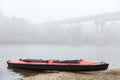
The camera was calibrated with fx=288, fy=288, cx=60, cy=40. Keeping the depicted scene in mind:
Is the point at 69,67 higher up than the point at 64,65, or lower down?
lower down

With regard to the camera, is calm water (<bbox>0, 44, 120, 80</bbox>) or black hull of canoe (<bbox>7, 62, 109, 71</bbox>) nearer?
black hull of canoe (<bbox>7, 62, 109, 71</bbox>)

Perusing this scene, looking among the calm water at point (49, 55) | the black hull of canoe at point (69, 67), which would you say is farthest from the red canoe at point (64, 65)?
the calm water at point (49, 55)

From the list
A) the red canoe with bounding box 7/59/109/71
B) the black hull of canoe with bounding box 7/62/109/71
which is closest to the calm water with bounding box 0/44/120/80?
the red canoe with bounding box 7/59/109/71

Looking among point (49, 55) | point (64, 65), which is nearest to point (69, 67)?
point (64, 65)

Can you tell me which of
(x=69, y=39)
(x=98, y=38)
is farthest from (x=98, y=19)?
(x=69, y=39)

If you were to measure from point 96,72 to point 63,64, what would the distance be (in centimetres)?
287

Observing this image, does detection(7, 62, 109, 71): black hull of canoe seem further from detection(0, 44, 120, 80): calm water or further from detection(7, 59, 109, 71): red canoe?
detection(0, 44, 120, 80): calm water

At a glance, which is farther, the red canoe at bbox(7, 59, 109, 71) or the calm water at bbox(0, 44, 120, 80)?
the calm water at bbox(0, 44, 120, 80)

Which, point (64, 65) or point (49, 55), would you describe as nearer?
point (64, 65)

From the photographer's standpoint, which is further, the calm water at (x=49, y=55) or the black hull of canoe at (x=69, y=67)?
the calm water at (x=49, y=55)

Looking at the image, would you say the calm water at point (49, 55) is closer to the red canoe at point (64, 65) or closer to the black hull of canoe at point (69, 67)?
the red canoe at point (64, 65)

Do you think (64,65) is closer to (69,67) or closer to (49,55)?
(69,67)

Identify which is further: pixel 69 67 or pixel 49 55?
pixel 49 55

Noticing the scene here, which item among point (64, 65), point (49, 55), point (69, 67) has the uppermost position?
point (49, 55)
